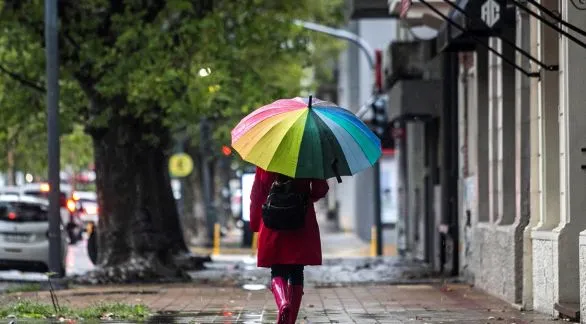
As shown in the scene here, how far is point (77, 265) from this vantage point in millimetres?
30906

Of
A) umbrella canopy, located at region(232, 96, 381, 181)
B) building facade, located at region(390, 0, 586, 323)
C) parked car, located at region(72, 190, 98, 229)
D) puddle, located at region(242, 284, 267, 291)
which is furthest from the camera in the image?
parked car, located at region(72, 190, 98, 229)

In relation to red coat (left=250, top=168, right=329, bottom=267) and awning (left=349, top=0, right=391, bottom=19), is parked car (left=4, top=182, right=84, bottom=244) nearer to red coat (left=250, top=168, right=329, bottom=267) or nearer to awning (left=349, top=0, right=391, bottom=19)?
awning (left=349, top=0, right=391, bottom=19)

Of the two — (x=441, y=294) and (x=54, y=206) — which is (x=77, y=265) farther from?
(x=441, y=294)

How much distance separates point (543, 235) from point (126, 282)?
28.9 feet

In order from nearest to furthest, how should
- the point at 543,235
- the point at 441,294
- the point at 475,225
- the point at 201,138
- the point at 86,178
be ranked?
1. the point at 543,235
2. the point at 441,294
3. the point at 475,225
4. the point at 201,138
5. the point at 86,178

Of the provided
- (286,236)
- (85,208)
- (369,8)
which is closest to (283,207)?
(286,236)

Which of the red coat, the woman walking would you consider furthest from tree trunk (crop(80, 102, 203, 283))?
the woman walking

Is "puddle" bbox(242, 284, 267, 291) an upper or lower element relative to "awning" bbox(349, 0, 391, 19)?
lower

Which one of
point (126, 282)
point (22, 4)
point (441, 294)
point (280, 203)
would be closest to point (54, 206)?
point (126, 282)

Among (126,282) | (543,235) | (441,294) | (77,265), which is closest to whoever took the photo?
(543,235)

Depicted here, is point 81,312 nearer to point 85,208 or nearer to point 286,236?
point 286,236

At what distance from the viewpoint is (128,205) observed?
73.1 feet

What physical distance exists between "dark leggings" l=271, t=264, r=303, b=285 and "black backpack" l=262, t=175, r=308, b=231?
1.03 ft

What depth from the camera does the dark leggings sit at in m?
11.2
